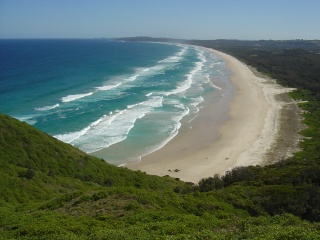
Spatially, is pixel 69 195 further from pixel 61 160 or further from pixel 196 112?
pixel 196 112

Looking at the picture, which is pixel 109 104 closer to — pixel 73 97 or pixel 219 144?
pixel 73 97

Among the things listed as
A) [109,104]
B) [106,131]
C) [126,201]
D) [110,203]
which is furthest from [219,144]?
[110,203]

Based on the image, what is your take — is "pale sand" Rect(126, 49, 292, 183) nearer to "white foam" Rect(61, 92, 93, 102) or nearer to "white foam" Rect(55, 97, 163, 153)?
"white foam" Rect(55, 97, 163, 153)

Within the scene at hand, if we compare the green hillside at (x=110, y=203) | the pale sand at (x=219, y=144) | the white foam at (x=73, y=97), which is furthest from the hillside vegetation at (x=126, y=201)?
the white foam at (x=73, y=97)

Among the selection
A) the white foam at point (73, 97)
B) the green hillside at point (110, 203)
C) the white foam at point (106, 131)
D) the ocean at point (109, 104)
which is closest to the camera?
the green hillside at point (110, 203)

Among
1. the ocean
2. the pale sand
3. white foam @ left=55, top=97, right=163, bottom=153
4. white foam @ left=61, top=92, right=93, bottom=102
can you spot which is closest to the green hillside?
the pale sand

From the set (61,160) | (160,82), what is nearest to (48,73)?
(160,82)

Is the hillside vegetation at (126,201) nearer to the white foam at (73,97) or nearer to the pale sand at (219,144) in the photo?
the pale sand at (219,144)
